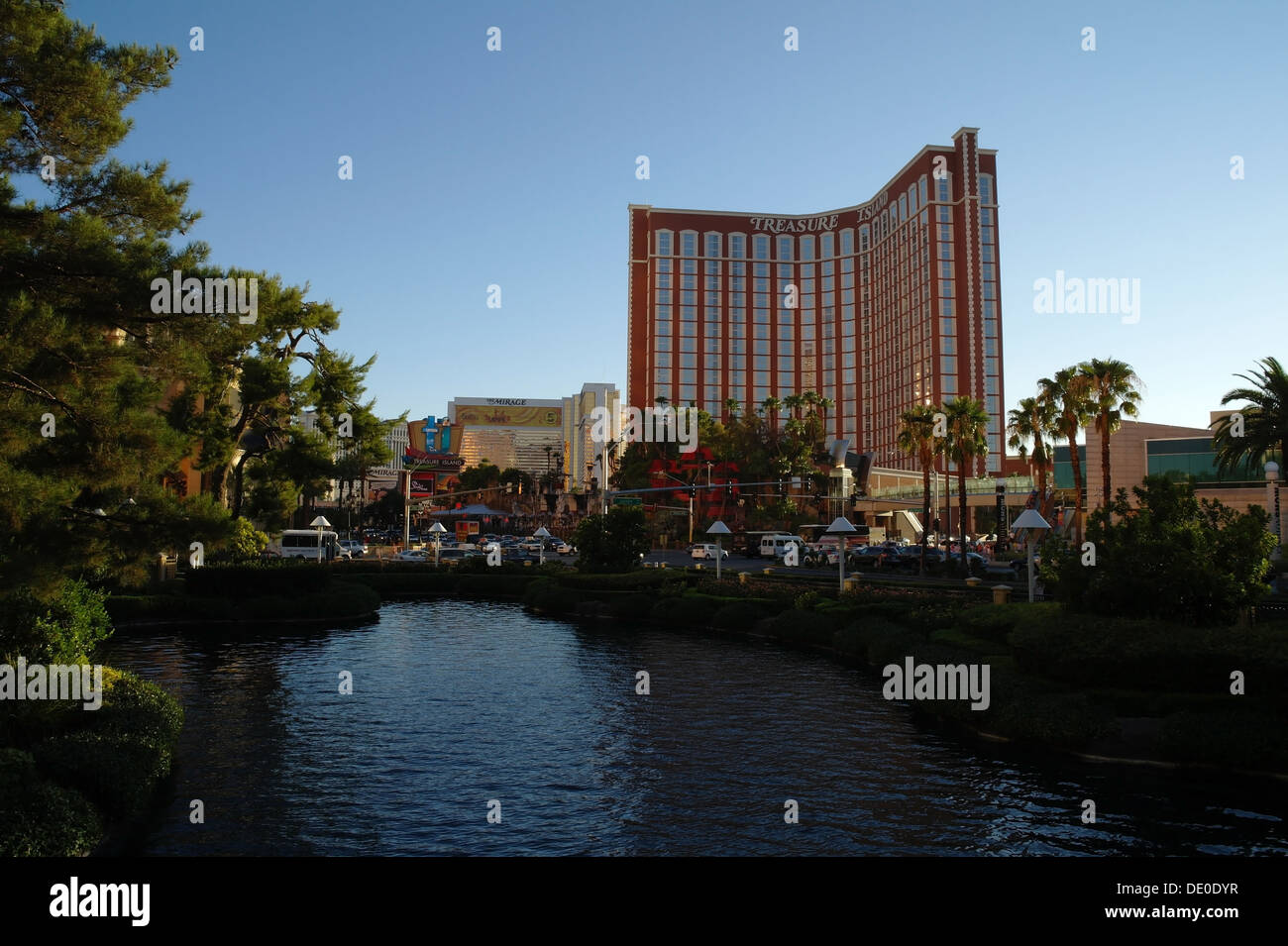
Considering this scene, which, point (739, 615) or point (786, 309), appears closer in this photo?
point (739, 615)

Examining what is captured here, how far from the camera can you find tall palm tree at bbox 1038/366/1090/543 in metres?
41.8

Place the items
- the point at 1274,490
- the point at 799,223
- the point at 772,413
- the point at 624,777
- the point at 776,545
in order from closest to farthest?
the point at 624,777 → the point at 1274,490 → the point at 776,545 → the point at 772,413 → the point at 799,223

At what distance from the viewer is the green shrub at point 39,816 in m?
8.69

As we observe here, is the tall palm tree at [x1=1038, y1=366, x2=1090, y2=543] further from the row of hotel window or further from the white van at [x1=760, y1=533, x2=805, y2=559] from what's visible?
the row of hotel window

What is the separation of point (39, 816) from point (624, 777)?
24.9ft

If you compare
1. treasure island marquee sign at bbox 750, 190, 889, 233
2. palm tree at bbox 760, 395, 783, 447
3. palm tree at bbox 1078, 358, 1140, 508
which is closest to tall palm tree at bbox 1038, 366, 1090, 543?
palm tree at bbox 1078, 358, 1140, 508

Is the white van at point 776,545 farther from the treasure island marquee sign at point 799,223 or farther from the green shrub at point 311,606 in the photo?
the treasure island marquee sign at point 799,223

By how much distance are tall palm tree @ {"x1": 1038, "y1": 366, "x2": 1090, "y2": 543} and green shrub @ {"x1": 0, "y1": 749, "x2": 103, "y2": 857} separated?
41.3 metres

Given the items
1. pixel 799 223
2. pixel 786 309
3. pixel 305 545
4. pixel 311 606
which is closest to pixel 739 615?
pixel 311 606

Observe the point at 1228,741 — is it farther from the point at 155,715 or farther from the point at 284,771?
the point at 155,715

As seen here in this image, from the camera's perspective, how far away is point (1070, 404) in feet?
138

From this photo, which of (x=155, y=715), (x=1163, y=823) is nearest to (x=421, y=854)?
(x=155, y=715)

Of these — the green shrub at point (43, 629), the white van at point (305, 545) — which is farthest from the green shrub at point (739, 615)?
the white van at point (305, 545)

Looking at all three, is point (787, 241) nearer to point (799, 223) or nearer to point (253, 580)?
point (799, 223)
